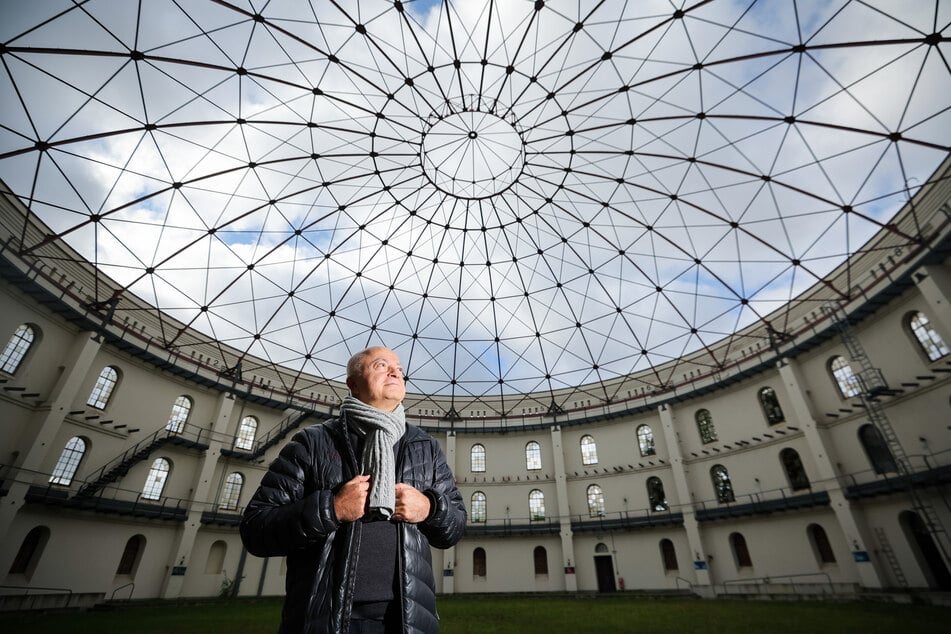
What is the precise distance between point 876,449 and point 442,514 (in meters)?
34.6

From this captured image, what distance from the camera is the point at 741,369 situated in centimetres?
3347

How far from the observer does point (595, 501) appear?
132 ft

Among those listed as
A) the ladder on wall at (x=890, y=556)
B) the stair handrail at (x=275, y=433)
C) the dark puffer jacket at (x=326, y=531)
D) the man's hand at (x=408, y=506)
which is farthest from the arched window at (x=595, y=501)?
the man's hand at (x=408, y=506)

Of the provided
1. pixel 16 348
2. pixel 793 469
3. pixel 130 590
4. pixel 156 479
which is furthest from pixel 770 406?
pixel 16 348

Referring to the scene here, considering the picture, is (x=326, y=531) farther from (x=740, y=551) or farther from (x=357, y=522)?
(x=740, y=551)

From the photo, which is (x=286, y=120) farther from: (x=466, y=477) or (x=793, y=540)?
(x=793, y=540)

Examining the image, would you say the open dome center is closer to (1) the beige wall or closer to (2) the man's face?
(1) the beige wall

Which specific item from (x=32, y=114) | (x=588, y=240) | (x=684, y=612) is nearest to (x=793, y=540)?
(x=684, y=612)

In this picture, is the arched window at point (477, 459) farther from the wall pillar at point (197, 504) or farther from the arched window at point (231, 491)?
the wall pillar at point (197, 504)

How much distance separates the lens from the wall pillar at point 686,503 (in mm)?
31500

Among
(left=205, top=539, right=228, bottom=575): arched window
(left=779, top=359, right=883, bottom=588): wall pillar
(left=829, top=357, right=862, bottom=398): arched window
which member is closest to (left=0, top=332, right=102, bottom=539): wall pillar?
(left=205, top=539, right=228, bottom=575): arched window

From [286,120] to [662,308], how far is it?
29211mm

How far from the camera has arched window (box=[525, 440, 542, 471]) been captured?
43.5m

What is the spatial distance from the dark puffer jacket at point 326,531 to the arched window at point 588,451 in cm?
4178
